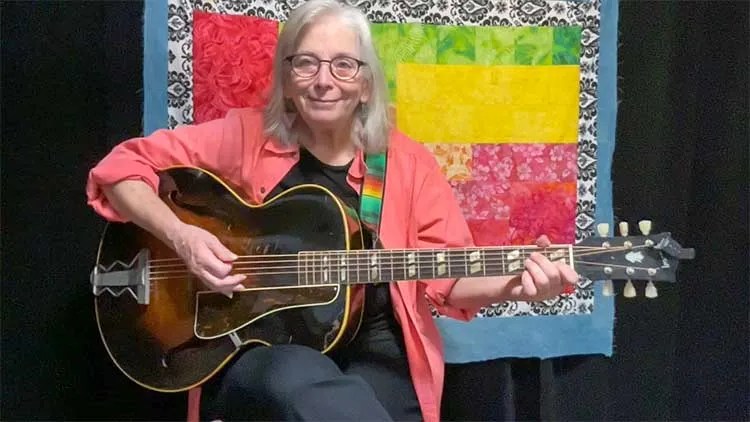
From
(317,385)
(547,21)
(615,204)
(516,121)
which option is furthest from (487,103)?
(317,385)

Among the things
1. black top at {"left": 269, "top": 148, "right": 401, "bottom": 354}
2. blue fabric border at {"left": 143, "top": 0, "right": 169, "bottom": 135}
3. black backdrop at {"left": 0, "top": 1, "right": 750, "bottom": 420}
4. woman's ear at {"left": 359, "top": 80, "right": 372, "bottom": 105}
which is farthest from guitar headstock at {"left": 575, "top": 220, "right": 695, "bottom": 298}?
blue fabric border at {"left": 143, "top": 0, "right": 169, "bottom": 135}

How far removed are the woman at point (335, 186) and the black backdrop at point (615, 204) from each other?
26cm

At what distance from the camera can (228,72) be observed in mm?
1702

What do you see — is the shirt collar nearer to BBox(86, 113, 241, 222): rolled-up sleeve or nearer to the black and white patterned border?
BBox(86, 113, 241, 222): rolled-up sleeve

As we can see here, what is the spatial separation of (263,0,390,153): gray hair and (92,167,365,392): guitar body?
0.18 meters

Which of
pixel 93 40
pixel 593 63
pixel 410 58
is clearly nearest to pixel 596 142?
pixel 593 63

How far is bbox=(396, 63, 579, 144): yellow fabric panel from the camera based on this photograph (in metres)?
1.80

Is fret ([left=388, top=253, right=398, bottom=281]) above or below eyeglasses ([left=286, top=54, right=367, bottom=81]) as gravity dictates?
below

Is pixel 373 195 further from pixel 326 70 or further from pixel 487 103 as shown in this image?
pixel 487 103

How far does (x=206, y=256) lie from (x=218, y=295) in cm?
11

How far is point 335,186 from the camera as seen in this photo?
149cm

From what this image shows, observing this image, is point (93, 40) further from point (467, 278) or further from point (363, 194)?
point (467, 278)

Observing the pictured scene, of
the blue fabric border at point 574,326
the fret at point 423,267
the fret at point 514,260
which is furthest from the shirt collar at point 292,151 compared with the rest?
the blue fabric border at point 574,326

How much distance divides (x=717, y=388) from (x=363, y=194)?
105cm
